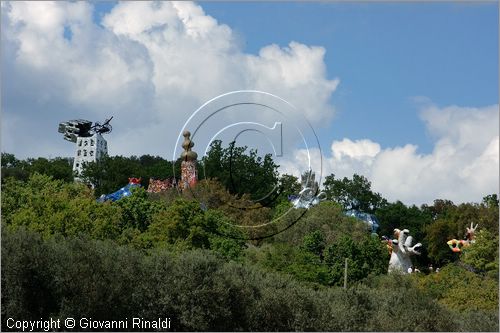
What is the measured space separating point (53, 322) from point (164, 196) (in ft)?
132

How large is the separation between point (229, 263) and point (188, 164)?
38.8 m

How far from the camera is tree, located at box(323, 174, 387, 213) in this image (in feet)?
277

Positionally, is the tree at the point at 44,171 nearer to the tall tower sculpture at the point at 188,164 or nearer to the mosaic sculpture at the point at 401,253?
the tall tower sculpture at the point at 188,164

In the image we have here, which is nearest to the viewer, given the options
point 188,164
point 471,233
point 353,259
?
point 353,259

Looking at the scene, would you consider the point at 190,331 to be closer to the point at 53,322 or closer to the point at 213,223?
the point at 53,322

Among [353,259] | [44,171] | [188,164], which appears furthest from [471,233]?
[44,171]

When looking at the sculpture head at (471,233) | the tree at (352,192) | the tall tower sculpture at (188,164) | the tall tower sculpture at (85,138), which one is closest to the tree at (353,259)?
the sculpture head at (471,233)

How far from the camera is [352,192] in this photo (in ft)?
282

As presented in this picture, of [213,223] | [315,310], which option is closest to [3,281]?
[315,310]

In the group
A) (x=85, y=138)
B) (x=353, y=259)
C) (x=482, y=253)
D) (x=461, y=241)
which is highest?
(x=85, y=138)

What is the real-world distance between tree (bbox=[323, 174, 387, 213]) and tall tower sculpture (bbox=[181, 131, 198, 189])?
17625mm

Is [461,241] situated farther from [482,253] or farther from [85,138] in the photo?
[85,138]

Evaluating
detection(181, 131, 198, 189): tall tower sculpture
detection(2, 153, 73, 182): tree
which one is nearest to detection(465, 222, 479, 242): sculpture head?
detection(181, 131, 198, 189): tall tower sculpture

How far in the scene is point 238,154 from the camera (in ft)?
251
